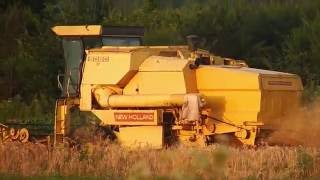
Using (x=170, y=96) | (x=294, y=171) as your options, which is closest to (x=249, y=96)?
(x=170, y=96)

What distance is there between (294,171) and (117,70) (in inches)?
187

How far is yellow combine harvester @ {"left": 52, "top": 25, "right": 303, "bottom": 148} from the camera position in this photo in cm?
1534

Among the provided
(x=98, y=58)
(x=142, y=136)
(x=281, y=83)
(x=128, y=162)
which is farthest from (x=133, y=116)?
(x=281, y=83)

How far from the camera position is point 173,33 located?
→ 137 feet

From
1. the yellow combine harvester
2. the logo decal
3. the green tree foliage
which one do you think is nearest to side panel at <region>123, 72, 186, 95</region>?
the yellow combine harvester

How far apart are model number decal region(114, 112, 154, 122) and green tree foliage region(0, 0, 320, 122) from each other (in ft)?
35.1

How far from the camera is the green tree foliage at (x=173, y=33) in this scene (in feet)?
107

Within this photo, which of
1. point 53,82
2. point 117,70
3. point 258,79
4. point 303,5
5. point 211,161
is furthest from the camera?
point 303,5

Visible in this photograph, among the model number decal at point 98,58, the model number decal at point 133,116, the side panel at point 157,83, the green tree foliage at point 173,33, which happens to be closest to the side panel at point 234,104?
the side panel at point 157,83

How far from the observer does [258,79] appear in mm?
15211

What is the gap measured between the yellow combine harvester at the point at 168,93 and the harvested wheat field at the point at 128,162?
850mm

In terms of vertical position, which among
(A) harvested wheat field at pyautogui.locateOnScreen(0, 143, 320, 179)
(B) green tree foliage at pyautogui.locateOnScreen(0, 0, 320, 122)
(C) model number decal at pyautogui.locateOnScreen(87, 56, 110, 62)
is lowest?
(A) harvested wheat field at pyautogui.locateOnScreen(0, 143, 320, 179)

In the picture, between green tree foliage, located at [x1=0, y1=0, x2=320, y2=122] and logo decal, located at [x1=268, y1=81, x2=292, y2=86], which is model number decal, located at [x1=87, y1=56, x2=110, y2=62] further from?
green tree foliage, located at [x1=0, y1=0, x2=320, y2=122]

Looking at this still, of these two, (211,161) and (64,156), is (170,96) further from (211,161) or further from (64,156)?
(211,161)
